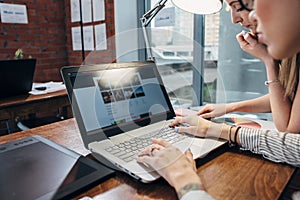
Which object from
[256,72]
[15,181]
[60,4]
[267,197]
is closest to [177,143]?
[267,197]

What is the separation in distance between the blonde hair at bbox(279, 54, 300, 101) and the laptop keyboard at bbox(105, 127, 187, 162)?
0.43 m

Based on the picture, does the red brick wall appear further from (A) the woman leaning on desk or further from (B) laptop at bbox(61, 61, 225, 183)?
(A) the woman leaning on desk

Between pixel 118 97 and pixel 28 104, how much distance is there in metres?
0.94

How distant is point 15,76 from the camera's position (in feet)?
4.85

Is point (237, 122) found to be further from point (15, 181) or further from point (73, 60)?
point (73, 60)

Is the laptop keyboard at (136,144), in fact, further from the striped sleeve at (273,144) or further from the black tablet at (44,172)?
the striped sleeve at (273,144)

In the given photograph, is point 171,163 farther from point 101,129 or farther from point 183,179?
point 101,129

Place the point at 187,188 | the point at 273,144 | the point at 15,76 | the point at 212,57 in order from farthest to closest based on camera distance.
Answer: the point at 212,57, the point at 15,76, the point at 273,144, the point at 187,188

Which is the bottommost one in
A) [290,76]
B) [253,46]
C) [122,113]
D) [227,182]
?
[227,182]

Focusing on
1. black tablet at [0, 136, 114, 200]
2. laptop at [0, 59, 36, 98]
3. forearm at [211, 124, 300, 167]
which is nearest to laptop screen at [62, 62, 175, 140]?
black tablet at [0, 136, 114, 200]

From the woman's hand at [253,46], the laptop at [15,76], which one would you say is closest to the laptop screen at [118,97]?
the woman's hand at [253,46]

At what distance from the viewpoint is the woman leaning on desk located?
0.33m

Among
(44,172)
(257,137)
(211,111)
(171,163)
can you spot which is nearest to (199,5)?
(211,111)

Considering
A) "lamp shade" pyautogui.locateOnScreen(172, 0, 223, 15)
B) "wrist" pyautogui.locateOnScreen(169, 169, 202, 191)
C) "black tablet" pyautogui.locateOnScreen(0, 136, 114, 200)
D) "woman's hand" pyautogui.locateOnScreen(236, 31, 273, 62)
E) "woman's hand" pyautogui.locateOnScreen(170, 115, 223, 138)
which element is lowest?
"black tablet" pyautogui.locateOnScreen(0, 136, 114, 200)
